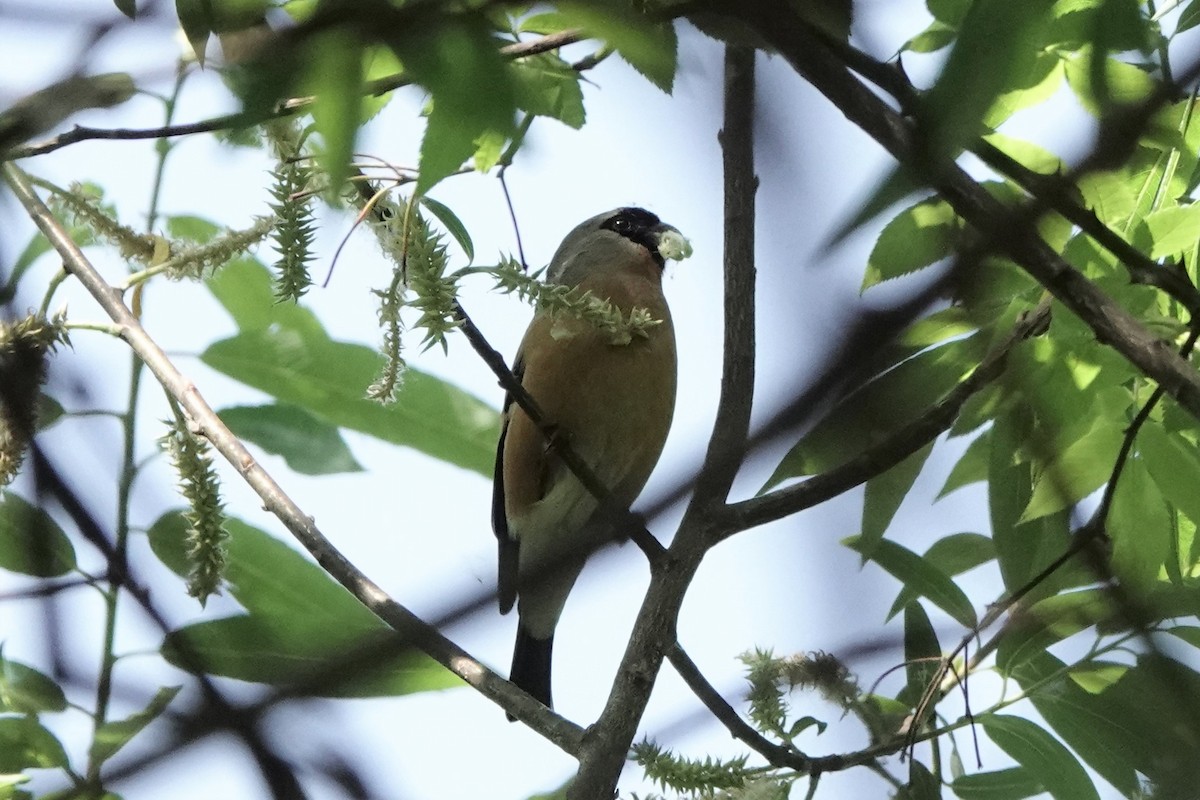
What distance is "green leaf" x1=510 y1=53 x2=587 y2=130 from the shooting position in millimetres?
1694

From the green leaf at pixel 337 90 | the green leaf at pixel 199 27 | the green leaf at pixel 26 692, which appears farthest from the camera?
the green leaf at pixel 26 692

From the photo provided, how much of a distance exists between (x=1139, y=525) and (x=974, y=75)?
1.28 metres

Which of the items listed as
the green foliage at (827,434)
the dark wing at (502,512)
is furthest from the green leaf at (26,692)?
the dark wing at (502,512)

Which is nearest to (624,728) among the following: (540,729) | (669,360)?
(540,729)

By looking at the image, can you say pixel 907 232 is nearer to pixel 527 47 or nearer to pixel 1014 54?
pixel 527 47

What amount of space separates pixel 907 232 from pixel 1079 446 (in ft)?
1.54

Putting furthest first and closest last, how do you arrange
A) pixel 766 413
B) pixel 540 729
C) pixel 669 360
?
pixel 669 360 < pixel 540 729 < pixel 766 413

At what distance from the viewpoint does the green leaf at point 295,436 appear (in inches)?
90.7

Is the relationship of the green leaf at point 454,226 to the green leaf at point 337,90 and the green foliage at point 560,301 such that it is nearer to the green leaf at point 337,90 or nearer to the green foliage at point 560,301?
the green foliage at point 560,301

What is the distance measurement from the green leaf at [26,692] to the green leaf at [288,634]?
28cm

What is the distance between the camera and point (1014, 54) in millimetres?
701

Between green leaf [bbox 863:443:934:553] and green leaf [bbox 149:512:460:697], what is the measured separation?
67 centimetres

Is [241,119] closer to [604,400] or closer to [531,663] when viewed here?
[604,400]

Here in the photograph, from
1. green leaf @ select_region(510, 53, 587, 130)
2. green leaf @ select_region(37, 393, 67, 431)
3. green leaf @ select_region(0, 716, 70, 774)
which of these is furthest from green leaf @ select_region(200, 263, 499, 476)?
green leaf @ select_region(0, 716, 70, 774)
